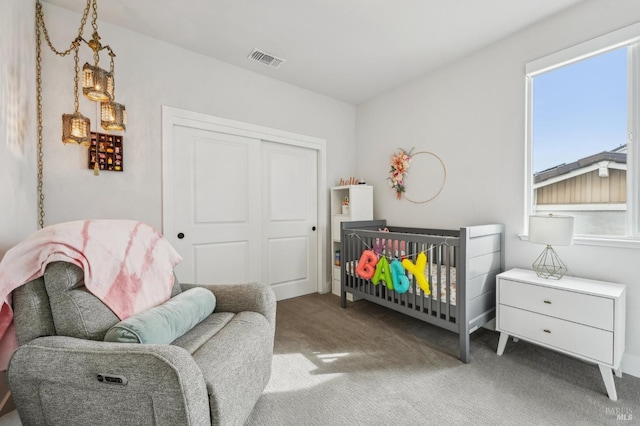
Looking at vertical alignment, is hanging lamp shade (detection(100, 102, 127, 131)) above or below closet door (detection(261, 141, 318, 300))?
above

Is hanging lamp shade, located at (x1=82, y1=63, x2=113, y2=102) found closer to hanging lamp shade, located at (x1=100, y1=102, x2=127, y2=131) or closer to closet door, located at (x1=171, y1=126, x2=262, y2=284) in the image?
hanging lamp shade, located at (x1=100, y1=102, x2=127, y2=131)

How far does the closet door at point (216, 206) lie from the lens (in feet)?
8.08

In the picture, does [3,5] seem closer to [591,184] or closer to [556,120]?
[556,120]

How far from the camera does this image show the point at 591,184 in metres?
1.91

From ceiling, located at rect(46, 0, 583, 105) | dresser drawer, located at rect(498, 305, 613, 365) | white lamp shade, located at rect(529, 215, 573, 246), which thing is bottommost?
dresser drawer, located at rect(498, 305, 613, 365)

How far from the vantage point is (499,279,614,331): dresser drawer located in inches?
59.6

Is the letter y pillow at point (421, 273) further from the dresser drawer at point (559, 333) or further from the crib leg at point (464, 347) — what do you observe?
the dresser drawer at point (559, 333)

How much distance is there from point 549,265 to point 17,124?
358cm

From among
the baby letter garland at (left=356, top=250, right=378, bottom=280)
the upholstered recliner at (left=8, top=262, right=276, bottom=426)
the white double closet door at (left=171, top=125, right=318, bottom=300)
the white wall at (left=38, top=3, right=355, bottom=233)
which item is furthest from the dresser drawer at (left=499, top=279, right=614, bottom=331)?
the white wall at (left=38, top=3, right=355, bottom=233)

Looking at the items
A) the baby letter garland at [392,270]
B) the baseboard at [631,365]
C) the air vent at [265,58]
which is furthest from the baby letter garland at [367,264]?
the air vent at [265,58]

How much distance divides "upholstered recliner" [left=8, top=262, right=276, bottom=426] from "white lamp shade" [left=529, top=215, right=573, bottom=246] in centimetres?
194

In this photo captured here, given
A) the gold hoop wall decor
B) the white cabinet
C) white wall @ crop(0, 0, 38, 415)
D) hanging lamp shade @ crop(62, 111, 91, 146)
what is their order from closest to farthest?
white wall @ crop(0, 0, 38, 415)
hanging lamp shade @ crop(62, 111, 91, 146)
the gold hoop wall decor
the white cabinet

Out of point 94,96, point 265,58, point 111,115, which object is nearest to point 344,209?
point 265,58

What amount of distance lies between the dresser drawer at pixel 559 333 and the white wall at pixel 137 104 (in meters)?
2.72
